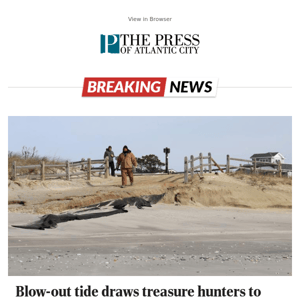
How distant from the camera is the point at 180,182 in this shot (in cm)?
1997

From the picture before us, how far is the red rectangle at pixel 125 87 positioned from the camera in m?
9.63

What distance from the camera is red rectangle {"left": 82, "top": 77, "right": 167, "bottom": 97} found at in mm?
9633

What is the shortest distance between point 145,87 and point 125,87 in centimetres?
48

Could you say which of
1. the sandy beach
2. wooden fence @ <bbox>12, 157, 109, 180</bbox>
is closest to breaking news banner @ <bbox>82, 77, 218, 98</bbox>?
the sandy beach

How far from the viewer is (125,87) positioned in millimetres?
9664

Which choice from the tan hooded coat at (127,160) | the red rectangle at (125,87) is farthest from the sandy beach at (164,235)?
the red rectangle at (125,87)

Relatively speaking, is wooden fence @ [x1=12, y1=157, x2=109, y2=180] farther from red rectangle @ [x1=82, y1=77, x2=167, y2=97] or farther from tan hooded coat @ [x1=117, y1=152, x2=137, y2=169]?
red rectangle @ [x1=82, y1=77, x2=167, y2=97]

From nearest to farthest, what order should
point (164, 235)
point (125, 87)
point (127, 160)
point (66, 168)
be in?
1. point (125, 87)
2. point (164, 235)
3. point (127, 160)
4. point (66, 168)

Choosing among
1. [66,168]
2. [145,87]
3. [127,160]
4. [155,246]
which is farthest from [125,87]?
[66,168]

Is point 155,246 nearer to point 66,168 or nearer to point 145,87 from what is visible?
point 145,87

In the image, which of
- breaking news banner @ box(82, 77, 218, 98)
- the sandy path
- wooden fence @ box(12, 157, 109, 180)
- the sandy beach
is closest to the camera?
the sandy path

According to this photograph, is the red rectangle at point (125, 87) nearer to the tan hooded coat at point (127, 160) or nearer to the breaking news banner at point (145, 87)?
the breaking news banner at point (145, 87)
